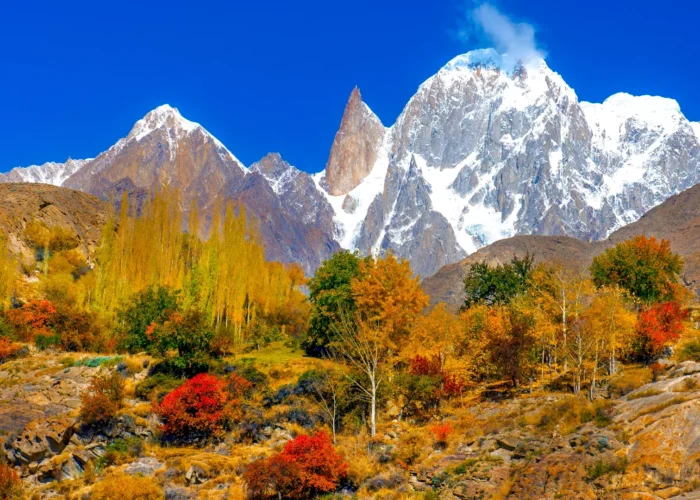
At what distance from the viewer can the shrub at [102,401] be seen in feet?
118

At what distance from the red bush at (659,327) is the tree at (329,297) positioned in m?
18.5

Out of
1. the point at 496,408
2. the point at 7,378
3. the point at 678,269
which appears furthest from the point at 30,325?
the point at 678,269

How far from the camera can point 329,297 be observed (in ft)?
156

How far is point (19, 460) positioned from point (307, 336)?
2209cm

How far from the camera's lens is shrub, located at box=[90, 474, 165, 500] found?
27.7m

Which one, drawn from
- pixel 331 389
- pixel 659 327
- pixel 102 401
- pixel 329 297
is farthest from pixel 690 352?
pixel 102 401

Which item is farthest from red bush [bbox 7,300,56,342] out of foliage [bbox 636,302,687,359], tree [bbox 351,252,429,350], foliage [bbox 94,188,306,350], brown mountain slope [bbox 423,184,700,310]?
brown mountain slope [bbox 423,184,700,310]

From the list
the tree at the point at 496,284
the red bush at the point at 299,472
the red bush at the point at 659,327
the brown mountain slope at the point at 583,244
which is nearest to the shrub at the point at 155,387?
the red bush at the point at 299,472

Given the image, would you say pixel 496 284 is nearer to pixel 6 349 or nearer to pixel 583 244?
pixel 6 349

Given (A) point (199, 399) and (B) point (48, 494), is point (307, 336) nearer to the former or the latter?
(A) point (199, 399)

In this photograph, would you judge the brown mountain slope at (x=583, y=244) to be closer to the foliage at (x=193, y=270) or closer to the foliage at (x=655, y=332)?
the foliage at (x=193, y=270)

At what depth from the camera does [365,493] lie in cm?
2723

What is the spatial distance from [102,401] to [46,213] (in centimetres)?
5773

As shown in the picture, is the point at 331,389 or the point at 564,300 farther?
the point at 564,300
